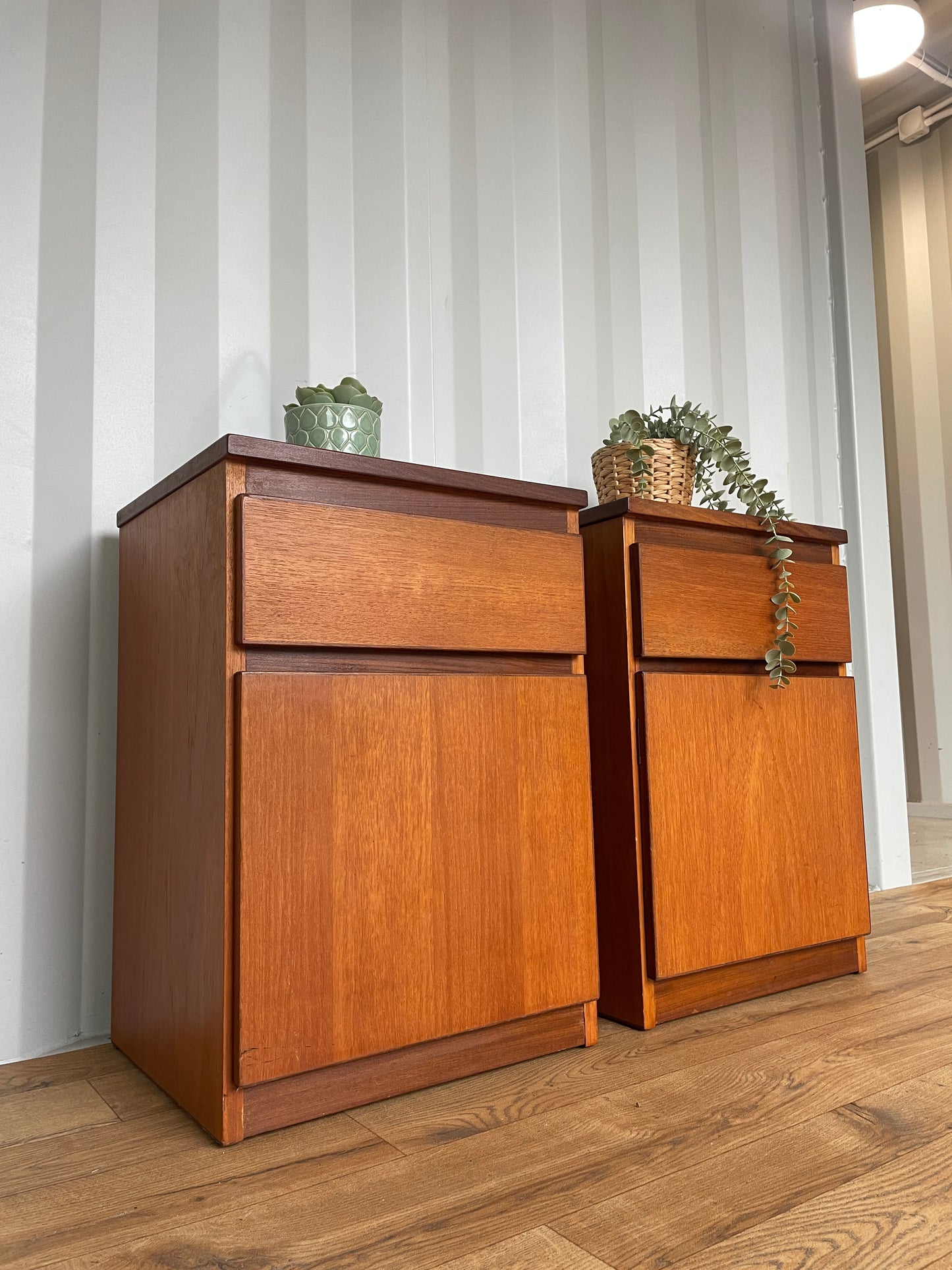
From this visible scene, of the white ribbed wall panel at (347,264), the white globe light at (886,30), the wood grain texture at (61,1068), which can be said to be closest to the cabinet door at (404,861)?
the wood grain texture at (61,1068)

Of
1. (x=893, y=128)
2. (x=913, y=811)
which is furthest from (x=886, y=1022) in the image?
(x=893, y=128)

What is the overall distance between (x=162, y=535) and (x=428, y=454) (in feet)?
2.25

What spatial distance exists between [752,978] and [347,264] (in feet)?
4.49

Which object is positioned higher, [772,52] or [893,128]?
[893,128]

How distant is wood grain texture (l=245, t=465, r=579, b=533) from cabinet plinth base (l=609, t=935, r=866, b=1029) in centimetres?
66

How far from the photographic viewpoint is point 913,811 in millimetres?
3002

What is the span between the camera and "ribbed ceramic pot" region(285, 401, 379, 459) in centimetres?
126

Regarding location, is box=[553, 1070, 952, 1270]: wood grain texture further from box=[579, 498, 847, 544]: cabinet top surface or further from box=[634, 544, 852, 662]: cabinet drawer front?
box=[579, 498, 847, 544]: cabinet top surface

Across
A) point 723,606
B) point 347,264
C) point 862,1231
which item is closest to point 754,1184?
point 862,1231

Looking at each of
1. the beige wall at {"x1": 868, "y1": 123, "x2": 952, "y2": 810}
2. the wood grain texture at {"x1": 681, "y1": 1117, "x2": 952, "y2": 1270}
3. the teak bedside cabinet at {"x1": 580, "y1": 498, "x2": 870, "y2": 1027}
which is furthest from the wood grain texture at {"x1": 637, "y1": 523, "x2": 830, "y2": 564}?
the beige wall at {"x1": 868, "y1": 123, "x2": 952, "y2": 810}

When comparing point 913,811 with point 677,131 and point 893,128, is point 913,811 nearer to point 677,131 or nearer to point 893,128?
point 677,131

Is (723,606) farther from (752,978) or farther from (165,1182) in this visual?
(165,1182)

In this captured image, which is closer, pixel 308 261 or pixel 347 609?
pixel 347 609

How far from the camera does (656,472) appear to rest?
4.91 ft
